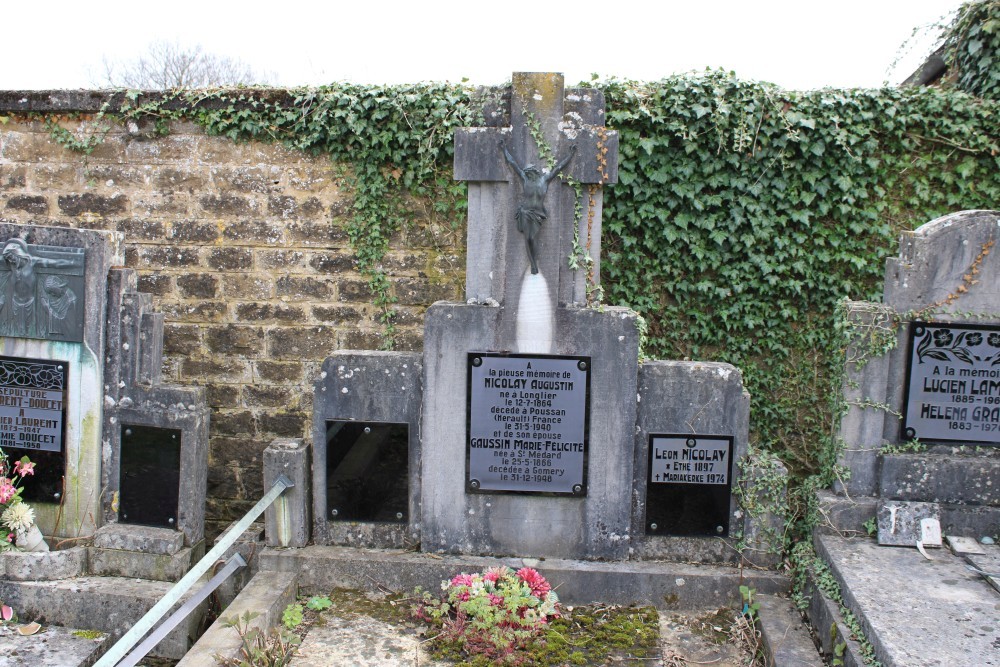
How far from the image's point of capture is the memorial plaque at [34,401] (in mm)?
4344

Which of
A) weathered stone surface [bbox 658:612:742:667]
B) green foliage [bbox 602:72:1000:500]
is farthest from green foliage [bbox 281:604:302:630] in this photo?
green foliage [bbox 602:72:1000:500]

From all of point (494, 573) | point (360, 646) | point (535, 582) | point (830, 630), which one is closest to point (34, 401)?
point (360, 646)

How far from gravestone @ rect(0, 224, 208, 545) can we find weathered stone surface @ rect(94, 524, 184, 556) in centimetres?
7

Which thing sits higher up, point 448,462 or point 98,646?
point 448,462

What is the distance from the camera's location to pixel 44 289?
427 centimetres

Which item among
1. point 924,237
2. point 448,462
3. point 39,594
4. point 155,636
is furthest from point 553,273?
point 39,594

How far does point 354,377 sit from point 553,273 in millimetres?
1245

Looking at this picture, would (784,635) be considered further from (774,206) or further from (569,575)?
(774,206)

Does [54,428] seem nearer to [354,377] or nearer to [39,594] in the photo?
[39,594]

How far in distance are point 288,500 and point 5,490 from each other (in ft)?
5.13

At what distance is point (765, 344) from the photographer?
19.7 ft

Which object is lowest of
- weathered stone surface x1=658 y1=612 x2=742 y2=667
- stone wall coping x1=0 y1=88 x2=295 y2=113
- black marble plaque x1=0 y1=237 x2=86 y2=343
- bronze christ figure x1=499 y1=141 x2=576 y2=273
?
weathered stone surface x1=658 y1=612 x2=742 y2=667

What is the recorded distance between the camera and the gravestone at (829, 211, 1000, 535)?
396 centimetres

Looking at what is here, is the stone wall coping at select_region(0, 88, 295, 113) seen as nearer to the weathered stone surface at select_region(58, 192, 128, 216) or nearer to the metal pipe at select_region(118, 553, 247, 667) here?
the weathered stone surface at select_region(58, 192, 128, 216)
